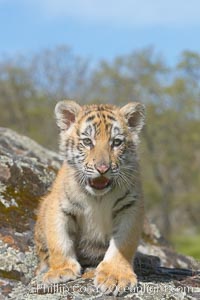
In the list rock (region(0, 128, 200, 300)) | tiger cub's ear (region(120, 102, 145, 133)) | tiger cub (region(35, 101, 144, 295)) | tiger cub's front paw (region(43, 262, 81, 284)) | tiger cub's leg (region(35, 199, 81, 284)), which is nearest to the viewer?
rock (region(0, 128, 200, 300))

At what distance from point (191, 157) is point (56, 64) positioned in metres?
14.5

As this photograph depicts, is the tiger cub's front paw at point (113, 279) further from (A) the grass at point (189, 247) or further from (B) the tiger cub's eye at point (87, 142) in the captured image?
(A) the grass at point (189, 247)

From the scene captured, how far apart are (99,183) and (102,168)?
326 millimetres

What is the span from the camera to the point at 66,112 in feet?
24.6

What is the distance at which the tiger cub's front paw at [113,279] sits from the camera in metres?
5.91

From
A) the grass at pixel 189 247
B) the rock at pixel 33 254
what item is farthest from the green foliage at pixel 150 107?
the rock at pixel 33 254

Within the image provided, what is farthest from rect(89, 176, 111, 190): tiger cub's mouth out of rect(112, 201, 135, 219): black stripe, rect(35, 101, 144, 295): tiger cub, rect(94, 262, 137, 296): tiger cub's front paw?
rect(94, 262, 137, 296): tiger cub's front paw

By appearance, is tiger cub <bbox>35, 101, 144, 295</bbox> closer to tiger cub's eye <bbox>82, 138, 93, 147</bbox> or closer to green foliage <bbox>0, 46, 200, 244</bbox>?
tiger cub's eye <bbox>82, 138, 93, 147</bbox>

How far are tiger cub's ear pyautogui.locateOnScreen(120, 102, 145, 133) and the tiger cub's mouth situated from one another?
1.16 metres

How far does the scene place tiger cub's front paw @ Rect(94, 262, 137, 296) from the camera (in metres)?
5.91

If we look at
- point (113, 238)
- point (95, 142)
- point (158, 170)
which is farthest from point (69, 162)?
point (158, 170)

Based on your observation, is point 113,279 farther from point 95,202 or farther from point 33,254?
point 33,254

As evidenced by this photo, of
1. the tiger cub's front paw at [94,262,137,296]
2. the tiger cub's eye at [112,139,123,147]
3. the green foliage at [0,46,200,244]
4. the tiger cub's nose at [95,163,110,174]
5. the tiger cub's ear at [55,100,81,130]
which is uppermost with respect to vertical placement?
the green foliage at [0,46,200,244]

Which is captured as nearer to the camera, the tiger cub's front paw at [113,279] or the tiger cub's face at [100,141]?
the tiger cub's front paw at [113,279]
